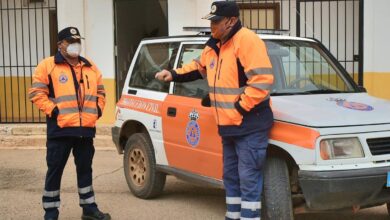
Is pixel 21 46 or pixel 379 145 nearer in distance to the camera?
pixel 379 145

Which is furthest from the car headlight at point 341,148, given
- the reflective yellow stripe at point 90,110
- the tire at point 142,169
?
the tire at point 142,169

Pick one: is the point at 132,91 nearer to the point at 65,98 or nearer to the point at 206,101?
the point at 65,98

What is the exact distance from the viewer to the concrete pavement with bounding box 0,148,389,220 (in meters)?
6.18

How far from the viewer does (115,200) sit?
6891 millimetres

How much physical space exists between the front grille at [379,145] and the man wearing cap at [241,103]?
2.65 ft

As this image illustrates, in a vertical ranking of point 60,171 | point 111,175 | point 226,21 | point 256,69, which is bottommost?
point 111,175

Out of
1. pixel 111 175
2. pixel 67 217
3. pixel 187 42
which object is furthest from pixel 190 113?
pixel 111 175

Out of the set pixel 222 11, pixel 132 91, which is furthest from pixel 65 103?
pixel 222 11

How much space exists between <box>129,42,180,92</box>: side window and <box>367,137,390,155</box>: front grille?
245 cm

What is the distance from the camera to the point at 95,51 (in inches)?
441

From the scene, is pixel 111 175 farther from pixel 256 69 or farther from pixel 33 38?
pixel 33 38

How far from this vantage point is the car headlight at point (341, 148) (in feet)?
15.0

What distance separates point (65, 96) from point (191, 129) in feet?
4.08

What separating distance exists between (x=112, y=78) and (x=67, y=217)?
17.5ft
